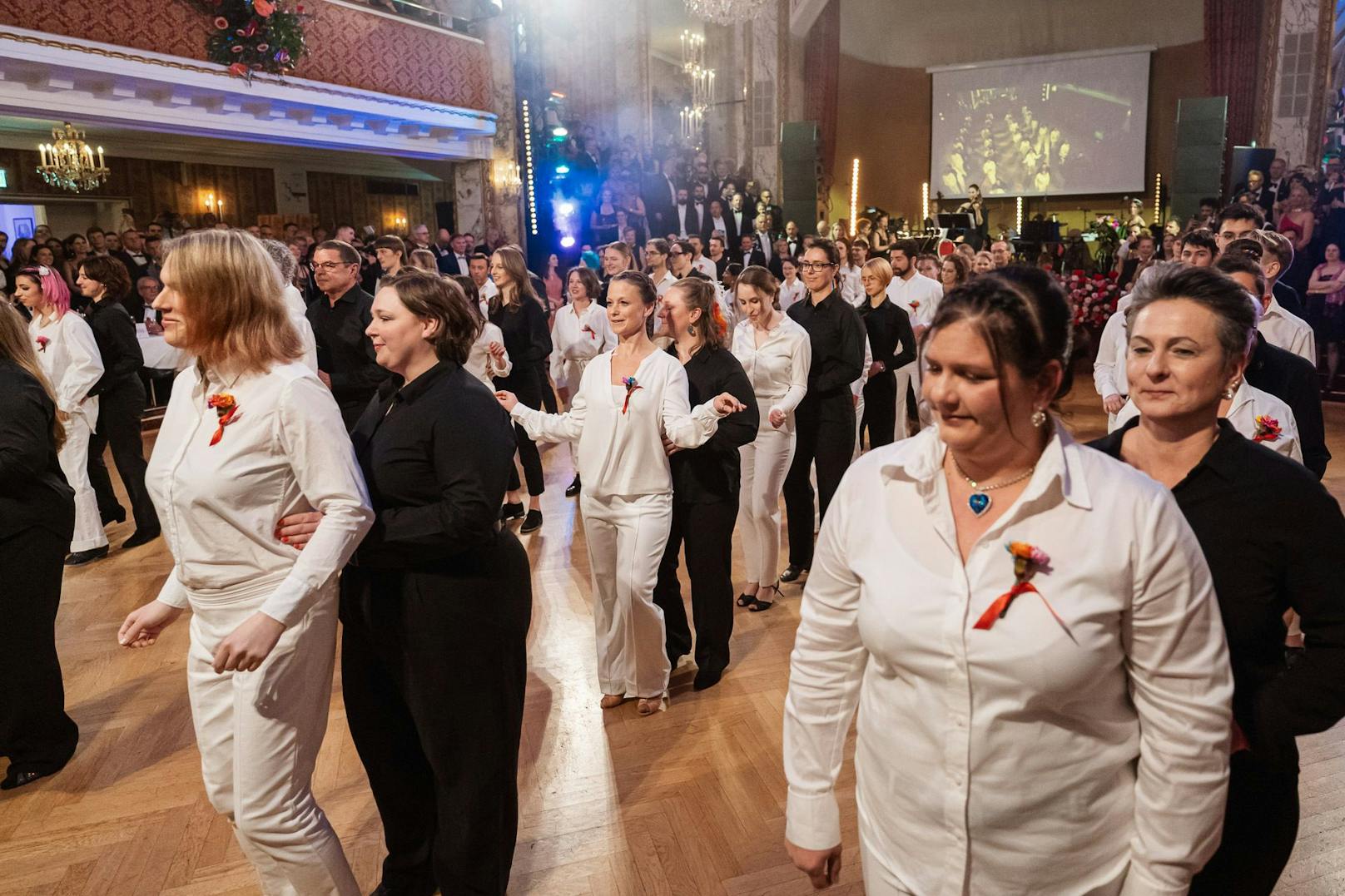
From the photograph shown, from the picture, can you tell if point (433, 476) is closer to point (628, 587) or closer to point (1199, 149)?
point (628, 587)

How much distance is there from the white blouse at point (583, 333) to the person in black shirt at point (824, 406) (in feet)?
7.34

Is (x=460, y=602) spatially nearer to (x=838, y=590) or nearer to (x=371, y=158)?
(x=838, y=590)

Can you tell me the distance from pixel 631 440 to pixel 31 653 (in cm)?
208

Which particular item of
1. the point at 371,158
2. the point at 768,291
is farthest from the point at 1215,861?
the point at 371,158

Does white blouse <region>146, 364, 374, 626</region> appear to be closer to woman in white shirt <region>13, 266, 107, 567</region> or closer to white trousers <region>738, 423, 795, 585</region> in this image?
white trousers <region>738, 423, 795, 585</region>

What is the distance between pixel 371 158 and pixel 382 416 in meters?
15.7

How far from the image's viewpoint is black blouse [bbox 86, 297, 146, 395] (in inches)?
214

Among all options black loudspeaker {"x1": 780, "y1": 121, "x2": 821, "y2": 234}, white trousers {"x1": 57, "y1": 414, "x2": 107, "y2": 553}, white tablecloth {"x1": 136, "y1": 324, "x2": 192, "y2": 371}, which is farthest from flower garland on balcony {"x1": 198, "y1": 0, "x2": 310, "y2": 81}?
Answer: black loudspeaker {"x1": 780, "y1": 121, "x2": 821, "y2": 234}

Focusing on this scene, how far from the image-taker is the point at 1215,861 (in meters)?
1.63

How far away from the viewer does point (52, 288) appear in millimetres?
5012

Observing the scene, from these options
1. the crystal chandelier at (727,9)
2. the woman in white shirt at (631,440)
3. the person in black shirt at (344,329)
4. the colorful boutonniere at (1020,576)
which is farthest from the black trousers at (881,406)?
the crystal chandelier at (727,9)

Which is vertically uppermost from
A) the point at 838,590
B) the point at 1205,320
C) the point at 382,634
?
the point at 1205,320

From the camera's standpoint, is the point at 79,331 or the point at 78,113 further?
the point at 78,113

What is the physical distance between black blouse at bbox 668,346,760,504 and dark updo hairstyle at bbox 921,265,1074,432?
7.15 feet
